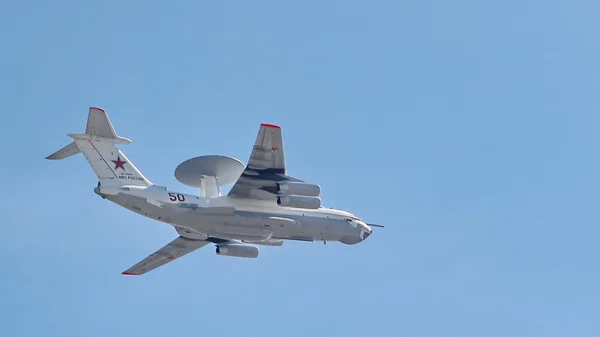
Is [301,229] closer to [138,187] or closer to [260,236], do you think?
[260,236]

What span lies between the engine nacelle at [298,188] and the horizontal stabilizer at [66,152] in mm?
6197

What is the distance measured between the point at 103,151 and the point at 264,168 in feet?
15.7

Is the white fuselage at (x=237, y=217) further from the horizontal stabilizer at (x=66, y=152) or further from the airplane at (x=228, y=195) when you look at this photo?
the horizontal stabilizer at (x=66, y=152)

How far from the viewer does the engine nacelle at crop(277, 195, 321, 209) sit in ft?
118

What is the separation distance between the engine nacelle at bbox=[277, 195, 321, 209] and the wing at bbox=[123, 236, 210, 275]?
5.28 m

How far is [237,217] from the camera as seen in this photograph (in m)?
36.3

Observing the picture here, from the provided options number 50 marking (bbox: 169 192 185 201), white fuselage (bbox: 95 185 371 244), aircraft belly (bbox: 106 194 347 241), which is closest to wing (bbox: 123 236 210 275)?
white fuselage (bbox: 95 185 371 244)

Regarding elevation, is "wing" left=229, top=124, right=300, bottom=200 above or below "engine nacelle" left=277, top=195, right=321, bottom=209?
above

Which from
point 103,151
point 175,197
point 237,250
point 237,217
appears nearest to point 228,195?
point 237,217

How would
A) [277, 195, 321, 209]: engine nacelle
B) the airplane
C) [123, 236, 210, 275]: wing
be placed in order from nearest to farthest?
the airplane
[277, 195, 321, 209]: engine nacelle
[123, 236, 210, 275]: wing

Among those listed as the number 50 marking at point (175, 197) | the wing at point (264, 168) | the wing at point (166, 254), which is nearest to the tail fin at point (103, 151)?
the number 50 marking at point (175, 197)

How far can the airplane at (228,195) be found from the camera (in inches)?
1359

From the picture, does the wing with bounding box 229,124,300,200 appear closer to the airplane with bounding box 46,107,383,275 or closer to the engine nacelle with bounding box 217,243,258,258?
the airplane with bounding box 46,107,383,275

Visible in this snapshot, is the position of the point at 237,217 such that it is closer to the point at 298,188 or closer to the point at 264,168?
the point at 264,168
